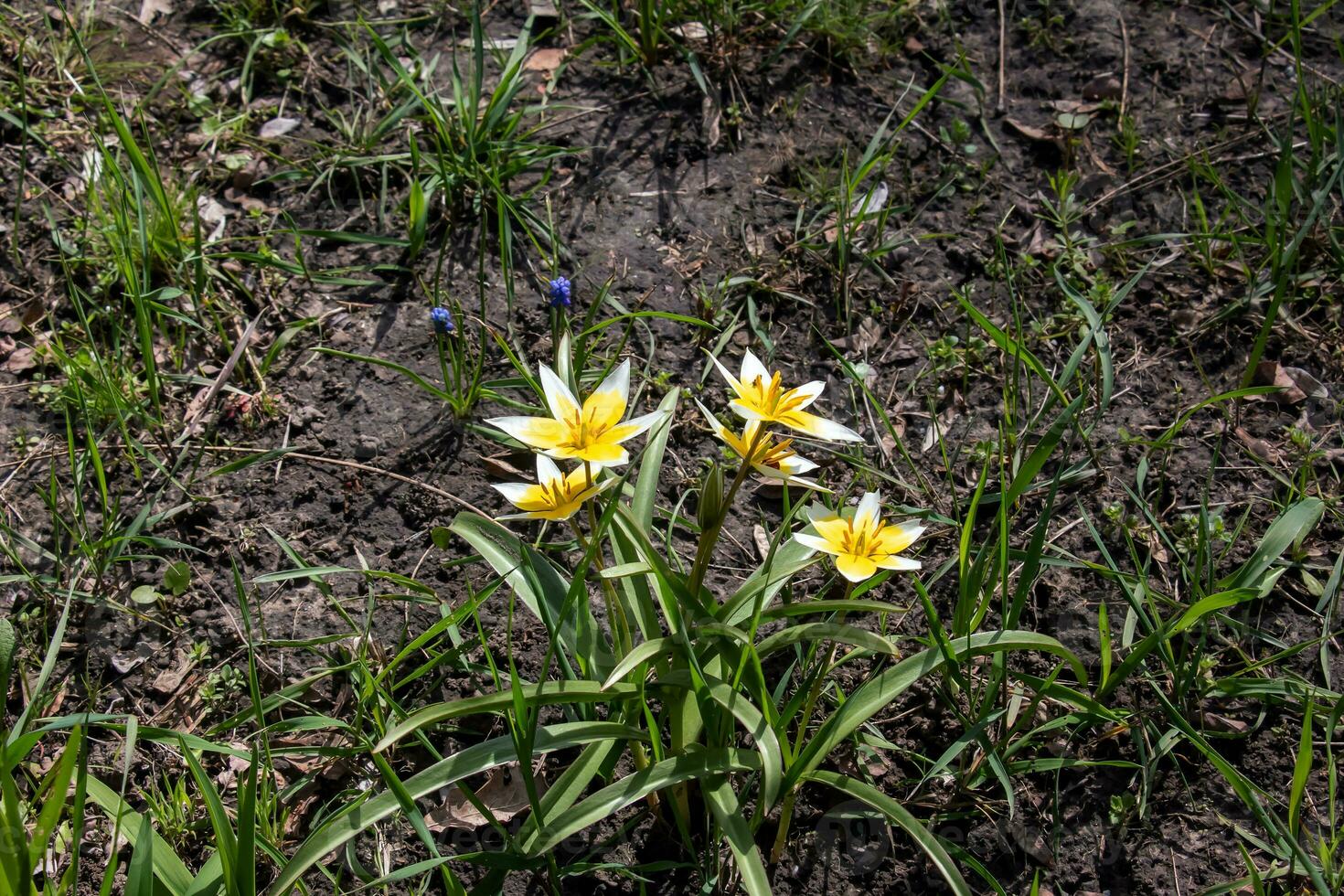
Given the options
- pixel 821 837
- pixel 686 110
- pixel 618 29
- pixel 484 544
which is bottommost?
pixel 821 837

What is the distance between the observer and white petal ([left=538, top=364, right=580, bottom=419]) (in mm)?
1546

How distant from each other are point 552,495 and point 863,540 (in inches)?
18.6

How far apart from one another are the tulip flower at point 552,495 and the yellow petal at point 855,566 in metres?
0.36

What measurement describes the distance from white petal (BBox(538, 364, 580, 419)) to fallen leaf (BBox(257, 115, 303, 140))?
5.36ft

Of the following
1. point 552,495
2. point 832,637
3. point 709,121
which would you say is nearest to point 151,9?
point 709,121

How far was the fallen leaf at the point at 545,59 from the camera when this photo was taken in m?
2.94

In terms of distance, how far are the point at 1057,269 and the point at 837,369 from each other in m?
0.62

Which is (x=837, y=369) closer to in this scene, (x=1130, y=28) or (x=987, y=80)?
(x=987, y=80)

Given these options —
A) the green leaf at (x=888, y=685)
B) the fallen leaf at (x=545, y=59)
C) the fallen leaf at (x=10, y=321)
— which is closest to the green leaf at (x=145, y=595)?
the fallen leaf at (x=10, y=321)

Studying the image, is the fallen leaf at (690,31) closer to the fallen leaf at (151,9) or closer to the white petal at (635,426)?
the fallen leaf at (151,9)

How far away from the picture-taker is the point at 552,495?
1539 millimetres

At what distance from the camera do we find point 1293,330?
2426 mm

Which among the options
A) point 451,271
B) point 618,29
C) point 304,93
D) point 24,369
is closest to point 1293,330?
point 618,29

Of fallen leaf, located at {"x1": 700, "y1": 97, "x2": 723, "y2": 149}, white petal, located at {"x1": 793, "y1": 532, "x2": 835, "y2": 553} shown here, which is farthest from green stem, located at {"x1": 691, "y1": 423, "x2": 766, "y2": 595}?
fallen leaf, located at {"x1": 700, "y1": 97, "x2": 723, "y2": 149}
